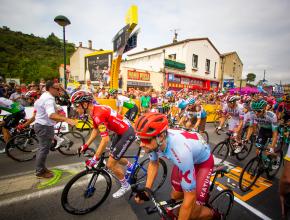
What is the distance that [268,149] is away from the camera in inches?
153

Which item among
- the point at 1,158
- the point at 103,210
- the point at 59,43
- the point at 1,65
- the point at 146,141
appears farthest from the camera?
the point at 59,43

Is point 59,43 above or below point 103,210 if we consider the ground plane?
above

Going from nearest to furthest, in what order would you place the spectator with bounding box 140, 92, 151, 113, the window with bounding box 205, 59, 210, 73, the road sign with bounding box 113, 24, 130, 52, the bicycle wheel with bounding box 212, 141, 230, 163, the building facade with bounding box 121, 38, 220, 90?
the bicycle wheel with bounding box 212, 141, 230, 163, the road sign with bounding box 113, 24, 130, 52, the spectator with bounding box 140, 92, 151, 113, the building facade with bounding box 121, 38, 220, 90, the window with bounding box 205, 59, 210, 73

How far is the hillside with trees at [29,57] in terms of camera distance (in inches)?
1595

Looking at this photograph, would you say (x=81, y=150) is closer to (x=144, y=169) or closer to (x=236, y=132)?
(x=144, y=169)

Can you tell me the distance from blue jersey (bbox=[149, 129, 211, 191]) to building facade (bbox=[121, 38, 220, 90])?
19.6m

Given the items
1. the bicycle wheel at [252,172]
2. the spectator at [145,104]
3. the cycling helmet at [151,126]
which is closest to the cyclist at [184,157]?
the cycling helmet at [151,126]

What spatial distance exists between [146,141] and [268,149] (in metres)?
3.66

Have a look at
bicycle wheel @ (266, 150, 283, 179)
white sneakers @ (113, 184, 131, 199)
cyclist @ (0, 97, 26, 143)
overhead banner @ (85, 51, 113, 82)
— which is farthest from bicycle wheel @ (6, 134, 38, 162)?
overhead banner @ (85, 51, 113, 82)

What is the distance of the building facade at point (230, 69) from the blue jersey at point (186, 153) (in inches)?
1320

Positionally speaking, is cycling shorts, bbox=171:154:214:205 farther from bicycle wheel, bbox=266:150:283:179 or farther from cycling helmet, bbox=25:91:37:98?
cycling helmet, bbox=25:91:37:98

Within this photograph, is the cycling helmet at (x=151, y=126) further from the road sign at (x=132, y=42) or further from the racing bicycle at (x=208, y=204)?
the road sign at (x=132, y=42)

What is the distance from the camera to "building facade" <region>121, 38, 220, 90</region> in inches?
926

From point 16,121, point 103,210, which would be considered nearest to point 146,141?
point 103,210
